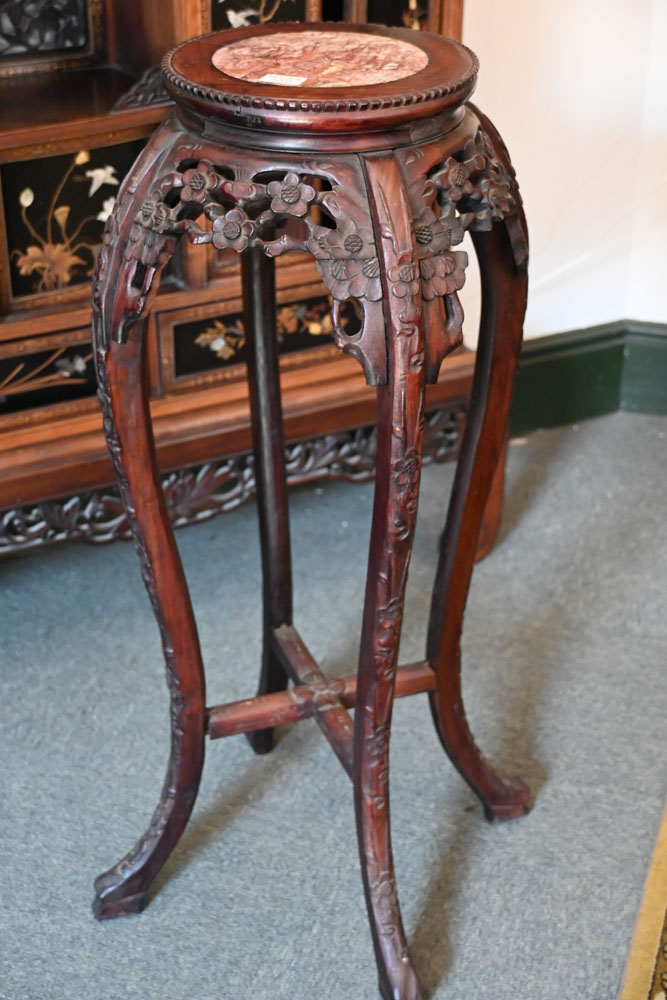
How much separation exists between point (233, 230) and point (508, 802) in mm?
985

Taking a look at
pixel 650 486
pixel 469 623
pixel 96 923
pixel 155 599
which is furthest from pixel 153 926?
pixel 650 486

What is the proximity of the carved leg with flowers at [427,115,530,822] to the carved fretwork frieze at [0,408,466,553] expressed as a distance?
0.58 m

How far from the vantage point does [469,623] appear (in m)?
2.23

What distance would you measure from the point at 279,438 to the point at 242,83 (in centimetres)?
58

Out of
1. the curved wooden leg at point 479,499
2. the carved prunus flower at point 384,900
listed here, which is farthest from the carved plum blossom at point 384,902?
the curved wooden leg at point 479,499

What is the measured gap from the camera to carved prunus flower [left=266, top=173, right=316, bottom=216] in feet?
3.92

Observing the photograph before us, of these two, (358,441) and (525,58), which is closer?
(358,441)

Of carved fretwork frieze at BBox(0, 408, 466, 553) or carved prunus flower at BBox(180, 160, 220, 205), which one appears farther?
carved fretwork frieze at BBox(0, 408, 466, 553)

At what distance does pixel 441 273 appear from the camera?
1235 millimetres

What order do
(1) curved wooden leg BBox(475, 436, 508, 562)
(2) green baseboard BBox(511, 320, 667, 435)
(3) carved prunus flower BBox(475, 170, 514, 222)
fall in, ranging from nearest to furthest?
(3) carved prunus flower BBox(475, 170, 514, 222) < (1) curved wooden leg BBox(475, 436, 508, 562) < (2) green baseboard BBox(511, 320, 667, 435)

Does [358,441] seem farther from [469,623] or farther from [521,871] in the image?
[521,871]

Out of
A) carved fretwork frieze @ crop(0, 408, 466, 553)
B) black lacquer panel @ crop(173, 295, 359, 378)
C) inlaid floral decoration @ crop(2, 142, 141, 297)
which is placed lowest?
carved fretwork frieze @ crop(0, 408, 466, 553)

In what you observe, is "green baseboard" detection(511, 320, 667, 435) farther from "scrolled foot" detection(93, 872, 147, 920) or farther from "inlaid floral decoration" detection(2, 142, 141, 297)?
"scrolled foot" detection(93, 872, 147, 920)

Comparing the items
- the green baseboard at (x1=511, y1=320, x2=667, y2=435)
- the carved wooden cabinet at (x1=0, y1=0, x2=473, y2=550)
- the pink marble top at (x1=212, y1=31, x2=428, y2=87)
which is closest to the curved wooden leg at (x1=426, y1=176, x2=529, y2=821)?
the pink marble top at (x1=212, y1=31, x2=428, y2=87)
